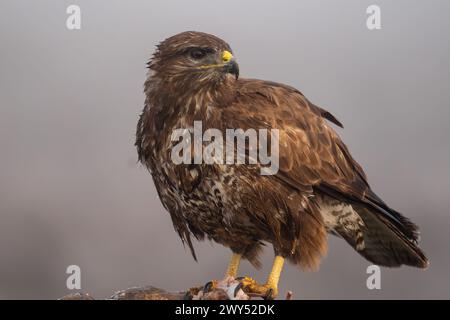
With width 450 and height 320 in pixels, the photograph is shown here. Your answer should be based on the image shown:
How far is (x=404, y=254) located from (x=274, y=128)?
2137 millimetres

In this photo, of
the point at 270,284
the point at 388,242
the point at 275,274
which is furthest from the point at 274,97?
the point at 388,242

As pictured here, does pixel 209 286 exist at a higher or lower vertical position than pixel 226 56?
lower

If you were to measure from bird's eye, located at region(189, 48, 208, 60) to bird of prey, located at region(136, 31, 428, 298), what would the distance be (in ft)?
0.03

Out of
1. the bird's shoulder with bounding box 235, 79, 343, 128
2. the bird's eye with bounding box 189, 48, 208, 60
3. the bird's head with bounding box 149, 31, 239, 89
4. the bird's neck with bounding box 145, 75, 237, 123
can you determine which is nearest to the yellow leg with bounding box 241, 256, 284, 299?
the bird's shoulder with bounding box 235, 79, 343, 128

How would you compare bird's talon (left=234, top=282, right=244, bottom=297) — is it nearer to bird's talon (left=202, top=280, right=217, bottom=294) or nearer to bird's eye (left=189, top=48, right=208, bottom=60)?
bird's talon (left=202, top=280, right=217, bottom=294)

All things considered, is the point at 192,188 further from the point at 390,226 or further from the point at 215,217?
the point at 390,226

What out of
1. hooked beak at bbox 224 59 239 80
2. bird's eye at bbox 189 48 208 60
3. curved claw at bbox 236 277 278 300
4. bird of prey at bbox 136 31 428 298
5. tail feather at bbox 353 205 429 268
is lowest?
curved claw at bbox 236 277 278 300

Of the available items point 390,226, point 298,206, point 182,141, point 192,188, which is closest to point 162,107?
point 182,141

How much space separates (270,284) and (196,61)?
2385 millimetres

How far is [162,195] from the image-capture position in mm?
7488

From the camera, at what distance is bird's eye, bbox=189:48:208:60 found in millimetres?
7066

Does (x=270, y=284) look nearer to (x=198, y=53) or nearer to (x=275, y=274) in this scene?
(x=275, y=274)

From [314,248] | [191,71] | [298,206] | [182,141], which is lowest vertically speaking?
[314,248]

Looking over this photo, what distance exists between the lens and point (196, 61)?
7.09 meters
